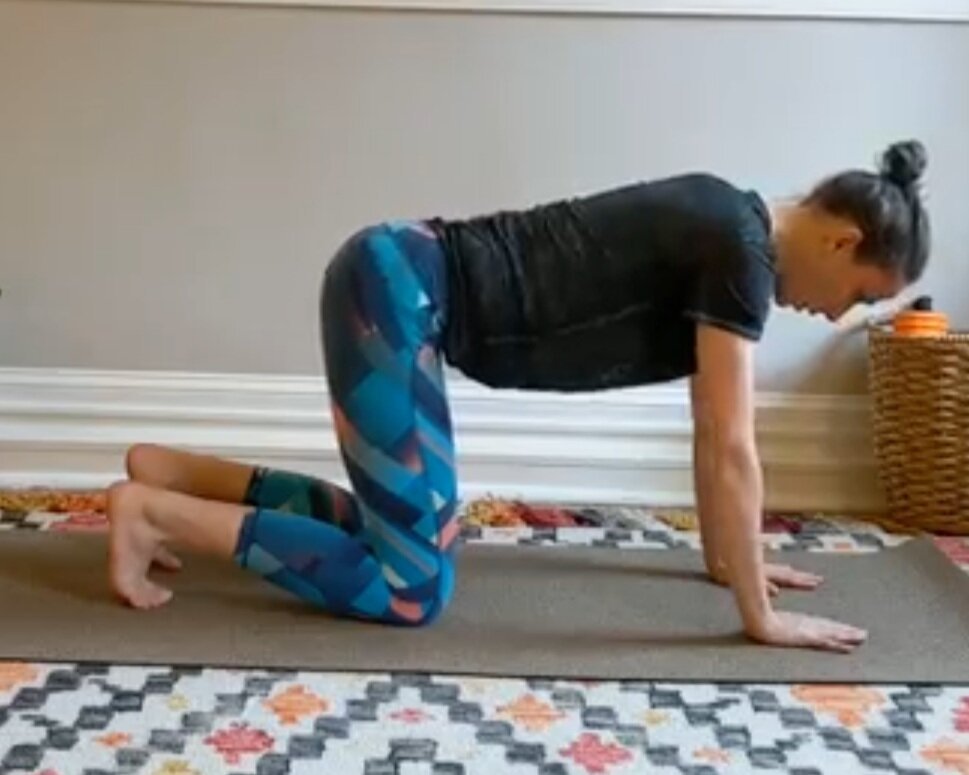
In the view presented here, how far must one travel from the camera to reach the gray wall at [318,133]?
2.50 metres

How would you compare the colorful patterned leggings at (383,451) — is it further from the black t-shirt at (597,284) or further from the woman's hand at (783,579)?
the woman's hand at (783,579)

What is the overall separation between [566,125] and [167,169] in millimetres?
594

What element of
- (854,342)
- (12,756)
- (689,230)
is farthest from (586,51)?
(12,756)

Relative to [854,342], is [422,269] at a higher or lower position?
higher

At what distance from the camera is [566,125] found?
2521 mm

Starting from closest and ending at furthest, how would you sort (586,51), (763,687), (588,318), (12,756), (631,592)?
1. (12,756)
2. (763,687)
3. (588,318)
4. (631,592)
5. (586,51)

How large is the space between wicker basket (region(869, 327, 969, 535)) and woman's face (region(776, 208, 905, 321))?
517mm

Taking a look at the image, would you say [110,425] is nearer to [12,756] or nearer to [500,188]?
[500,188]

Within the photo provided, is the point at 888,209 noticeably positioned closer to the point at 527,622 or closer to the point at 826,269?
the point at 826,269

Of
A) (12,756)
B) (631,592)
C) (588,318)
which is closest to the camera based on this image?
(12,756)

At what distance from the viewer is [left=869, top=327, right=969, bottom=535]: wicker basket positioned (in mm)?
2336

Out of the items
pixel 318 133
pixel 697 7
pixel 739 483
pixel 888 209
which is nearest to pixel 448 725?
pixel 739 483

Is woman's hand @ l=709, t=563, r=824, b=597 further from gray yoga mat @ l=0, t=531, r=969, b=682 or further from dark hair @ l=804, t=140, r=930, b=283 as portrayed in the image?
dark hair @ l=804, t=140, r=930, b=283

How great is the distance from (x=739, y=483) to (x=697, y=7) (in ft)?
3.10
